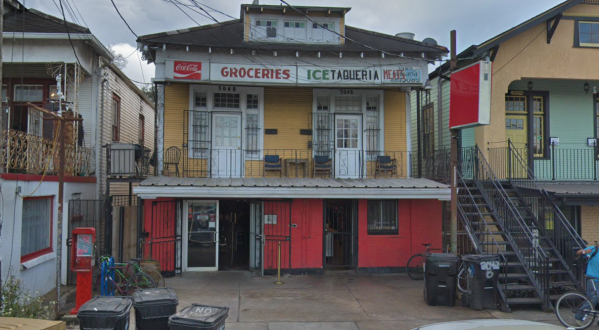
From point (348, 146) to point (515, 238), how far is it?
5226mm

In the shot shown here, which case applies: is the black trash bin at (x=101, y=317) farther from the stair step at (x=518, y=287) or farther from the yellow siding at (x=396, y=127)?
the yellow siding at (x=396, y=127)

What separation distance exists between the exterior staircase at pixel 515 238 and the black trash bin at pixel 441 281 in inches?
39.0

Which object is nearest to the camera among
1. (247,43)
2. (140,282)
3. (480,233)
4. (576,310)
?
(576,310)

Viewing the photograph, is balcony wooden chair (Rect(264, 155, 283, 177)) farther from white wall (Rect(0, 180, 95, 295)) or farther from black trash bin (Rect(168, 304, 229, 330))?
black trash bin (Rect(168, 304, 229, 330))

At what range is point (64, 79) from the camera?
38.4ft

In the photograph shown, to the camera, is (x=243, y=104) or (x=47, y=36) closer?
(x=47, y=36)

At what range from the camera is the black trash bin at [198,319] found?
5.30 meters

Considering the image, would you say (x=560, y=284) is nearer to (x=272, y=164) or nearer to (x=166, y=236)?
(x=272, y=164)

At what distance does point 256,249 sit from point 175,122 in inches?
172

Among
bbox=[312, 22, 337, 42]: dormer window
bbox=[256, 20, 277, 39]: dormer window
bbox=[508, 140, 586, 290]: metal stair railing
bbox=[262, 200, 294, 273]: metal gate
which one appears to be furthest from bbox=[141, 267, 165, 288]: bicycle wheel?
bbox=[508, 140, 586, 290]: metal stair railing

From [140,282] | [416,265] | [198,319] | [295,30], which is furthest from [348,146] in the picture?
[198,319]

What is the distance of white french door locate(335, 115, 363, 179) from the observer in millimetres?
13227

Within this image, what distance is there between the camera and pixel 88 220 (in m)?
11.8

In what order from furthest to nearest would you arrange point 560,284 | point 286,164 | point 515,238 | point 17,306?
point 286,164, point 515,238, point 560,284, point 17,306
